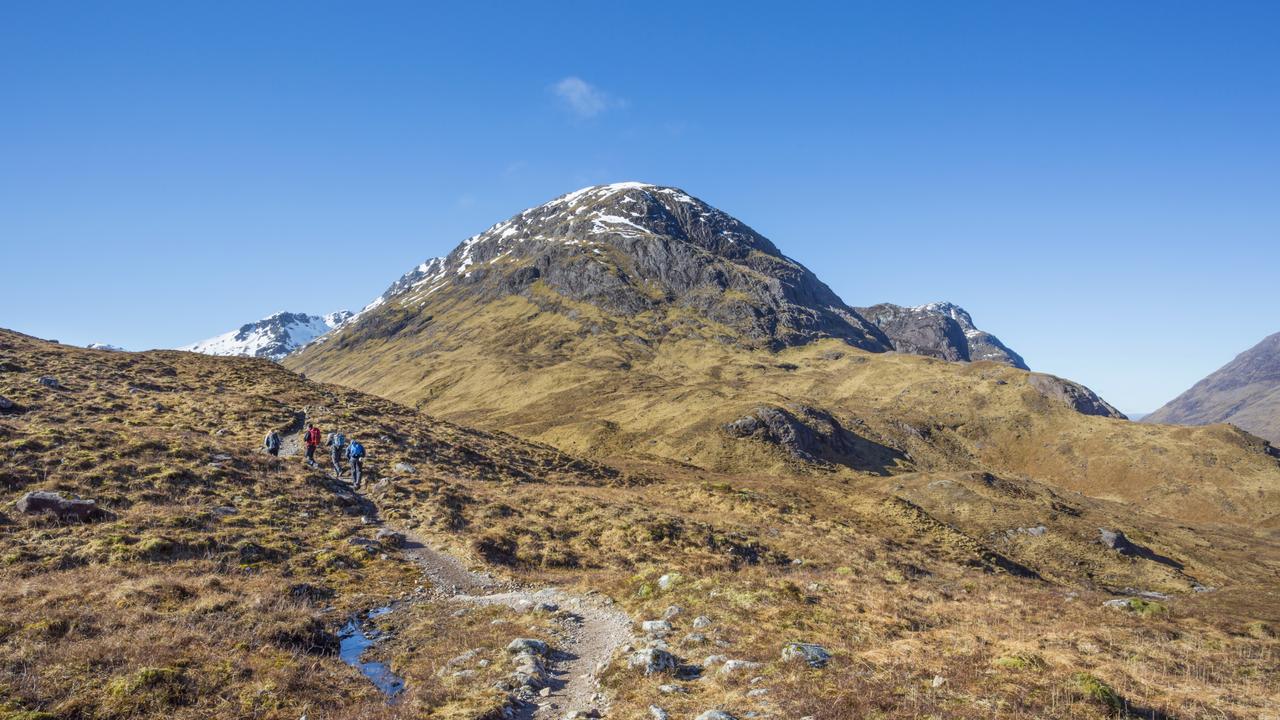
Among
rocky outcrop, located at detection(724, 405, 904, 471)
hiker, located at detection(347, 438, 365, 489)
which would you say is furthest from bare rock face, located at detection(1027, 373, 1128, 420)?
hiker, located at detection(347, 438, 365, 489)

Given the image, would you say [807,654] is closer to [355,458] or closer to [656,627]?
[656,627]

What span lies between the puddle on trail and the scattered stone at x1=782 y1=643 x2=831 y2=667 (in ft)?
31.0

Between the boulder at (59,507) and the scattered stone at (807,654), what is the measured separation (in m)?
27.6

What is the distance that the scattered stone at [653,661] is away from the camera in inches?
579

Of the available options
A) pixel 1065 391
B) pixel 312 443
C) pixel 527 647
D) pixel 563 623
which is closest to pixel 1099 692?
pixel 527 647

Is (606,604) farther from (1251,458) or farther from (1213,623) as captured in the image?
(1251,458)

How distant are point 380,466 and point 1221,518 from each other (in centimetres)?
11750

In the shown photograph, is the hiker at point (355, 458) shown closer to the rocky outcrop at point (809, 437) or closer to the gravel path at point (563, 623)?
the gravel path at point (563, 623)

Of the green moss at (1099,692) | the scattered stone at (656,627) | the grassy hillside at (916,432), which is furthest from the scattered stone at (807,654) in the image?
the grassy hillside at (916,432)

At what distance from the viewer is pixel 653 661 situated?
14859 mm

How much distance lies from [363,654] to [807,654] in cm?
1190

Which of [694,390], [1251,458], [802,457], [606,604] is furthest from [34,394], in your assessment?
[1251,458]

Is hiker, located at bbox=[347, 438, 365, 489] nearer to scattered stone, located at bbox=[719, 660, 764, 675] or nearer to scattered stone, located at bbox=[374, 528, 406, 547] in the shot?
scattered stone, located at bbox=[374, 528, 406, 547]

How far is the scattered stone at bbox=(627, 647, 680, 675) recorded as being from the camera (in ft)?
48.2
